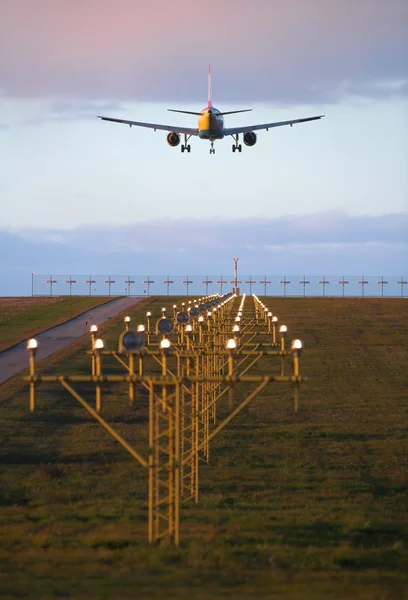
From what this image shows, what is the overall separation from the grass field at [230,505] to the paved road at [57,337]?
312 inches

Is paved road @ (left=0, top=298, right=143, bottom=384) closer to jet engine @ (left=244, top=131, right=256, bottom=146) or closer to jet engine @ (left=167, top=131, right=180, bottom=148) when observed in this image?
jet engine @ (left=167, top=131, right=180, bottom=148)

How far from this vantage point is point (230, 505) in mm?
27766

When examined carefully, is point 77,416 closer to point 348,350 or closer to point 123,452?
point 123,452

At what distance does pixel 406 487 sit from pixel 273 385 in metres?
25.6

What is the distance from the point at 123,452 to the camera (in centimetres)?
3672

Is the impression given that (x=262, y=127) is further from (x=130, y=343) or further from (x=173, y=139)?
(x=130, y=343)

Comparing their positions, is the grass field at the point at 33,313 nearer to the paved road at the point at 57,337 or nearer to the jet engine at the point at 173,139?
the paved road at the point at 57,337

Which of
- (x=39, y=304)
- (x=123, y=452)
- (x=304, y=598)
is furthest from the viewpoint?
(x=39, y=304)

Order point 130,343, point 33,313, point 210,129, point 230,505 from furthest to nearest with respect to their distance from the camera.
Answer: point 33,313
point 210,129
point 230,505
point 130,343

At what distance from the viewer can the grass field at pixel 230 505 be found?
20484 millimetres

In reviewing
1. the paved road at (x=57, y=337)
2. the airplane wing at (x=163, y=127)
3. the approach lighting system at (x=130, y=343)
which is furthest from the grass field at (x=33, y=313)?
the approach lighting system at (x=130, y=343)

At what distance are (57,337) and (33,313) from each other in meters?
27.7

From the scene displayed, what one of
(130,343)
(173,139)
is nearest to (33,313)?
(173,139)

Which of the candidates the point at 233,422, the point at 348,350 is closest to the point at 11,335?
the point at 348,350
